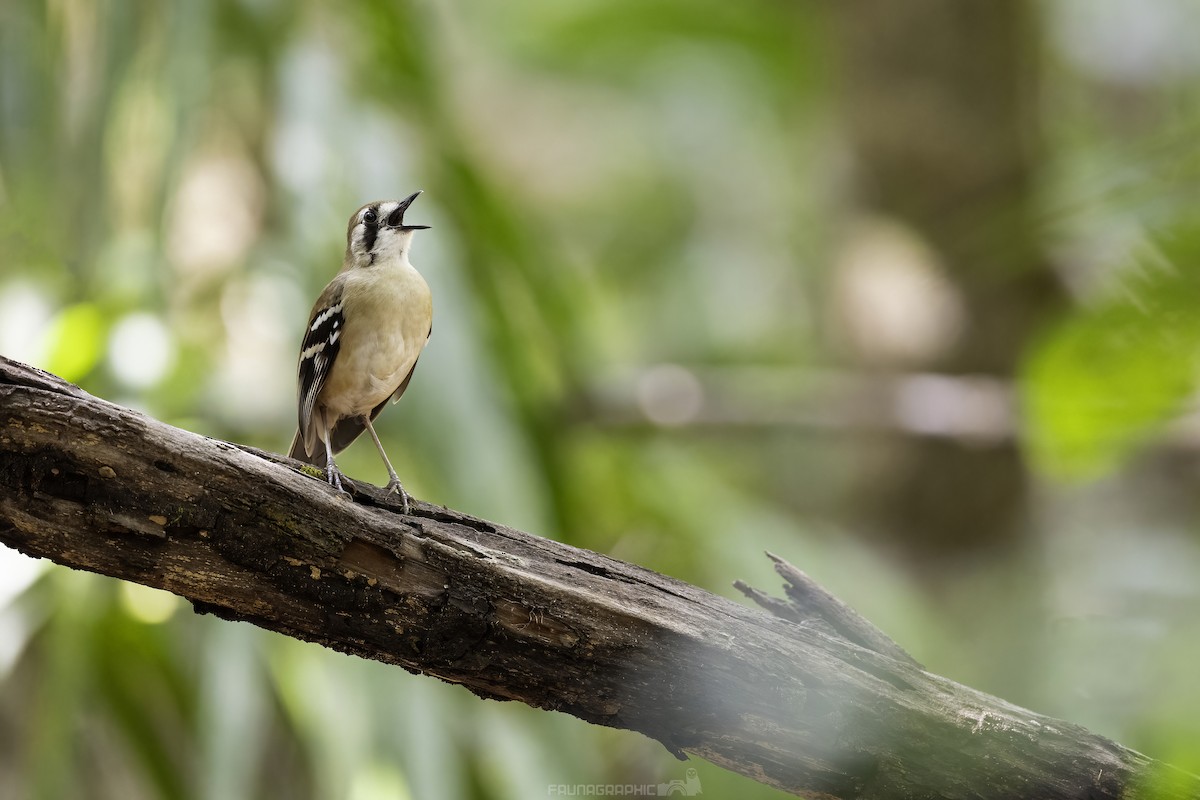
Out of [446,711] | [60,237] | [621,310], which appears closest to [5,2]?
[60,237]

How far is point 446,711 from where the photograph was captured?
4.06 m

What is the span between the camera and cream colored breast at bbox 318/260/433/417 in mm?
3863

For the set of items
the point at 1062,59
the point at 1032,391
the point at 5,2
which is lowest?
the point at 1032,391

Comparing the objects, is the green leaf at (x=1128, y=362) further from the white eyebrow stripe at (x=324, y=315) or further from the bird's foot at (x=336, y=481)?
the white eyebrow stripe at (x=324, y=315)

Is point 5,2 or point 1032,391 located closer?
point 1032,391

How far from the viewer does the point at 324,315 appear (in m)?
3.98

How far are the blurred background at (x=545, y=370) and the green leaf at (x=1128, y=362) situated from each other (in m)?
0.01

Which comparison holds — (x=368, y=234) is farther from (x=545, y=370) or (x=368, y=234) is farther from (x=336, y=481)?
(x=545, y=370)

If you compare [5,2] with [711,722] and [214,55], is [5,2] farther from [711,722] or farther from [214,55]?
[711,722]

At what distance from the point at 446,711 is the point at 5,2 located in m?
3.55

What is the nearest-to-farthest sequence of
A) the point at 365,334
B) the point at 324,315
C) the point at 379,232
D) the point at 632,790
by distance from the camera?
1. the point at 365,334
2. the point at 324,315
3. the point at 379,232
4. the point at 632,790

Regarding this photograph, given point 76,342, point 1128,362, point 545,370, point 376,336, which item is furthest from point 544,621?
point 545,370

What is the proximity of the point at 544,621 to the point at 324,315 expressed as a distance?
1.93m

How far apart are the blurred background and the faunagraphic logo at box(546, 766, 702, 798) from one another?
2.2 inches
